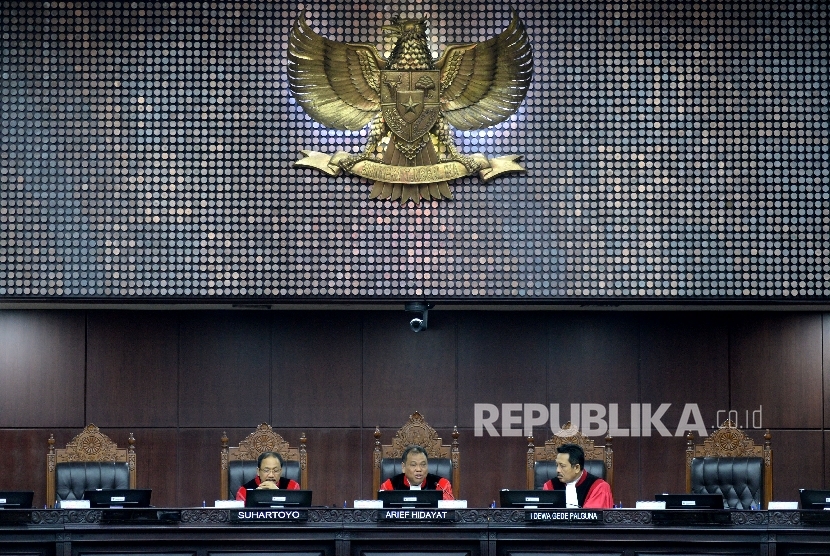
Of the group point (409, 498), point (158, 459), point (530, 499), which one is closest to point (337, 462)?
point (158, 459)

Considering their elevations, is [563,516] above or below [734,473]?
below

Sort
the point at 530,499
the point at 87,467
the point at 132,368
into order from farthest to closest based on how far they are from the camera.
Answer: the point at 132,368
the point at 87,467
the point at 530,499

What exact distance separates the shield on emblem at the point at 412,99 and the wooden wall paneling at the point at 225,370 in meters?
2.04

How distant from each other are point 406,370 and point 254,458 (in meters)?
1.58

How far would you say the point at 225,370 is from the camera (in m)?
9.16

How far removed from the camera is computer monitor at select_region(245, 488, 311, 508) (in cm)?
655

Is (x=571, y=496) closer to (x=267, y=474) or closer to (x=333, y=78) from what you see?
(x=267, y=474)

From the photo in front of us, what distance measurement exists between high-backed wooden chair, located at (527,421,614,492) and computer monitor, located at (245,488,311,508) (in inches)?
79.3

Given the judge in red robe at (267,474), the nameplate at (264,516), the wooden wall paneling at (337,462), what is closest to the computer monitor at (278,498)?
the nameplate at (264,516)

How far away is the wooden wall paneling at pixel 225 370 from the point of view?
912 cm

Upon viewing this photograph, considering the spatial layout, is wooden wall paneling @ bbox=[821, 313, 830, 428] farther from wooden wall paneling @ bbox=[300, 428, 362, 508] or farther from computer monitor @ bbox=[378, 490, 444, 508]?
computer monitor @ bbox=[378, 490, 444, 508]

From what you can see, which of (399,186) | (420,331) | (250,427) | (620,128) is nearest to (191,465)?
(250,427)

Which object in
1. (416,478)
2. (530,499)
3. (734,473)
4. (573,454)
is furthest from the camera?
(734,473)

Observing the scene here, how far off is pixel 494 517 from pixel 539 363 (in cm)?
295
